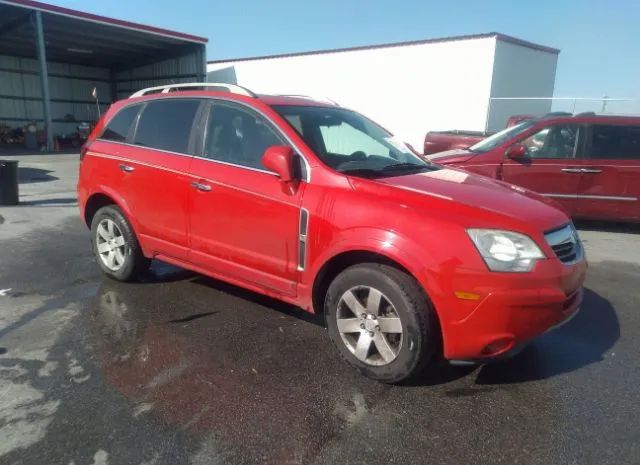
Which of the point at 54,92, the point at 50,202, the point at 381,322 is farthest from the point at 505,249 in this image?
the point at 54,92

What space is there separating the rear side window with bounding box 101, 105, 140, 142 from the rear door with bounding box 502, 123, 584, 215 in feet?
17.7

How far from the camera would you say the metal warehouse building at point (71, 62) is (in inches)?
815

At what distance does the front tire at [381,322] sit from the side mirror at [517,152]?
16.6ft

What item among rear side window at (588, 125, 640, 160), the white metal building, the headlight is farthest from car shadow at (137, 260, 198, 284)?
the white metal building

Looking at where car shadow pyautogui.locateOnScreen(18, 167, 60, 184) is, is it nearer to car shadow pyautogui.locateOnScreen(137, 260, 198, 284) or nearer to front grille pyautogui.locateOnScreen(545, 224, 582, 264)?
car shadow pyautogui.locateOnScreen(137, 260, 198, 284)

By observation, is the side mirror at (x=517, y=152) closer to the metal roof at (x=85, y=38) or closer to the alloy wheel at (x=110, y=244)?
the alloy wheel at (x=110, y=244)

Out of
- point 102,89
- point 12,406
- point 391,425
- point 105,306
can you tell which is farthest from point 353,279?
point 102,89

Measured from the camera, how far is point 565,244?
2.95m

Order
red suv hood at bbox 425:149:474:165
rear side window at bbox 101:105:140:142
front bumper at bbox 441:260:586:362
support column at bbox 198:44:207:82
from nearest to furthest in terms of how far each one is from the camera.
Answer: front bumper at bbox 441:260:586:362 < rear side window at bbox 101:105:140:142 < red suv hood at bbox 425:149:474:165 < support column at bbox 198:44:207:82

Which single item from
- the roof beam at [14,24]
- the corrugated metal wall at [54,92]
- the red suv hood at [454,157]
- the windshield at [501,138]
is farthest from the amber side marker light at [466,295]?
the corrugated metal wall at [54,92]

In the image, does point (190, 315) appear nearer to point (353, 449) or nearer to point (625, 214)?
point (353, 449)

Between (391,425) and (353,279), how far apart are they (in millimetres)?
875

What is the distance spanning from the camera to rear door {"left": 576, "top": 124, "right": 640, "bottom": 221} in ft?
22.9

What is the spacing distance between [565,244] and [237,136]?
2.44m
